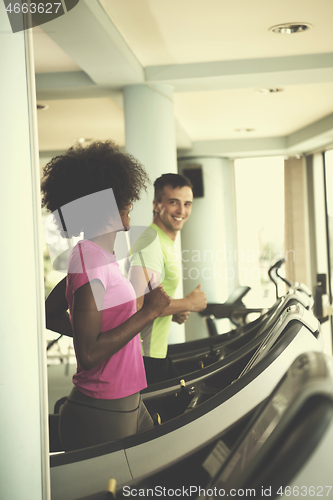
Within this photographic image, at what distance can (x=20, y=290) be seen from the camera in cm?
81

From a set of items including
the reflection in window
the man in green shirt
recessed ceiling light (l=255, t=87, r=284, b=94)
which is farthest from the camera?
the reflection in window

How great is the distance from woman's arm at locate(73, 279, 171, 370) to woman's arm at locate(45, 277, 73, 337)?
274 mm

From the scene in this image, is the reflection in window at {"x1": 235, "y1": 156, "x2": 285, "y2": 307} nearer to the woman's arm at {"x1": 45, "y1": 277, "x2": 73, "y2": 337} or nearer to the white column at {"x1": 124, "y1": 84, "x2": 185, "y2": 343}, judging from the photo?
the white column at {"x1": 124, "y1": 84, "x2": 185, "y2": 343}

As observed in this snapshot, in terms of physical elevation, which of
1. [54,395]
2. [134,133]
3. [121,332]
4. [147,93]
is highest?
[147,93]

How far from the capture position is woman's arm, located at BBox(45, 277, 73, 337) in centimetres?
131

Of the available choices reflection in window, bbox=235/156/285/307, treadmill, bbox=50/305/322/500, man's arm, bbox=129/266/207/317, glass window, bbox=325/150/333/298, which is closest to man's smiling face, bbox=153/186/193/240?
man's arm, bbox=129/266/207/317

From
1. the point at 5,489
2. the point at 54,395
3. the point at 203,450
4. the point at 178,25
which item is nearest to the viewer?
the point at 5,489

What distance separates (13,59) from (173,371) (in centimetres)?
142

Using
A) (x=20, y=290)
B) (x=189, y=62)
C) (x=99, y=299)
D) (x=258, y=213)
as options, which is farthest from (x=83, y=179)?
(x=258, y=213)

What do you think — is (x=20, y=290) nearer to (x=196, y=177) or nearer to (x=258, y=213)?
(x=196, y=177)

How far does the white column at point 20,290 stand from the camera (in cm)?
80

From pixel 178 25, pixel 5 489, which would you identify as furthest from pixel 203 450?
pixel 178 25

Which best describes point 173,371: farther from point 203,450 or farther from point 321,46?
point 321,46

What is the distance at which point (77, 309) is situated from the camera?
103 cm
